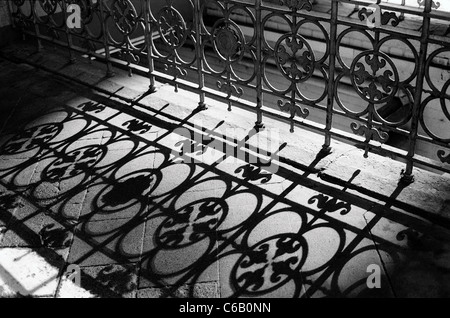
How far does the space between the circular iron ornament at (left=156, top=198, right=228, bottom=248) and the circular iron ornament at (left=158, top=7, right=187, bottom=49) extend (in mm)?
1433

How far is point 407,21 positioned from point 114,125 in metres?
3.84

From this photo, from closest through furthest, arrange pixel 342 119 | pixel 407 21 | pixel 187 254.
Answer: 1. pixel 187 254
2. pixel 407 21
3. pixel 342 119

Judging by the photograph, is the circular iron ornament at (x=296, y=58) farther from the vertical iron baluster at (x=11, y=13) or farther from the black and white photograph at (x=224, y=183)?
the vertical iron baluster at (x=11, y=13)

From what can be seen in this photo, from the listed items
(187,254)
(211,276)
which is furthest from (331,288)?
(187,254)

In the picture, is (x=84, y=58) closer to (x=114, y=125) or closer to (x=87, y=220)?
(x=114, y=125)

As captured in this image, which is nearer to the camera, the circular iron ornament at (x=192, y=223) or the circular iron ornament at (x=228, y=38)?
the circular iron ornament at (x=192, y=223)

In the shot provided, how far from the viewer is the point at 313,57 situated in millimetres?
3260

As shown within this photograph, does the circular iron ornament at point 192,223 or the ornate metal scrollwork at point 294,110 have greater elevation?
the ornate metal scrollwork at point 294,110

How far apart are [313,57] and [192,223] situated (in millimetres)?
1259

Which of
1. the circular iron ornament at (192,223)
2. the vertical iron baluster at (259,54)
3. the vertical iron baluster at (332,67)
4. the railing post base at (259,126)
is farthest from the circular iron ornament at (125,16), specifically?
the circular iron ornament at (192,223)

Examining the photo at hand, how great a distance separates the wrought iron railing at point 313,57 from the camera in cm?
296

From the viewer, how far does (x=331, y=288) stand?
2.44 metres

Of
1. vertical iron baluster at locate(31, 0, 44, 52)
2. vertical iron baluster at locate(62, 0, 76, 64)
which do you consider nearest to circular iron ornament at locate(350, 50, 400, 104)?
vertical iron baluster at locate(62, 0, 76, 64)

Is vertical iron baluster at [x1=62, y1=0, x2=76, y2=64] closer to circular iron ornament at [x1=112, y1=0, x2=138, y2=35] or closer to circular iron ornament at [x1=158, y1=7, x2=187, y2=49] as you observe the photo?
circular iron ornament at [x1=112, y1=0, x2=138, y2=35]
